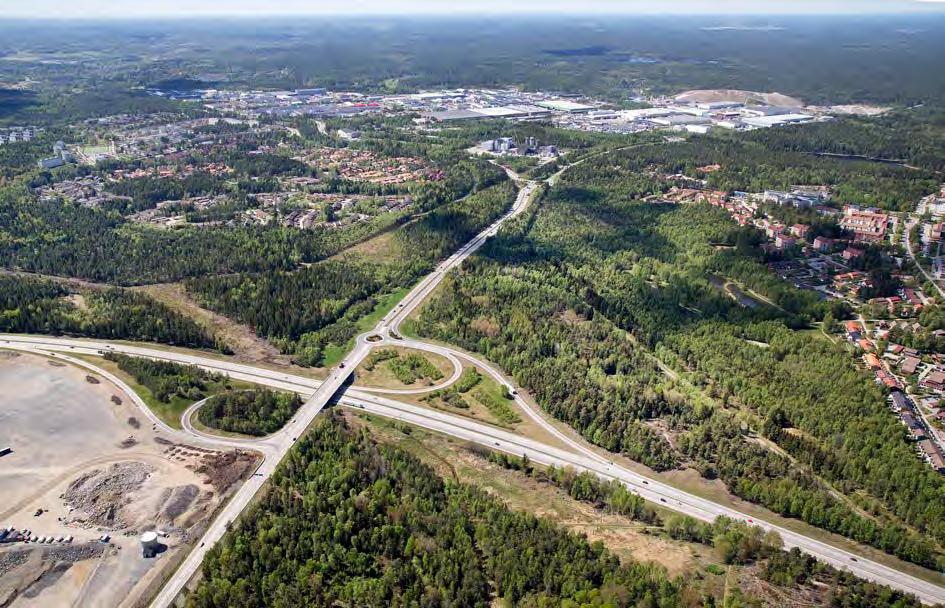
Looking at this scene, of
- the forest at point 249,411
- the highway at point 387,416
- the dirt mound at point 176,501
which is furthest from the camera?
the forest at point 249,411

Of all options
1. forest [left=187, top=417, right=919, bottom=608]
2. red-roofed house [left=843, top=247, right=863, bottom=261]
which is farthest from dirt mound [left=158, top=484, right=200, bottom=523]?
red-roofed house [left=843, top=247, right=863, bottom=261]

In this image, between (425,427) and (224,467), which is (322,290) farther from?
(224,467)

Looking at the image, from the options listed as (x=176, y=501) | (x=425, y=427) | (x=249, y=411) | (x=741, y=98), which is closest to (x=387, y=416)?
(x=425, y=427)

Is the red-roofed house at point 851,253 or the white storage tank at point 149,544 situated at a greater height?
the red-roofed house at point 851,253

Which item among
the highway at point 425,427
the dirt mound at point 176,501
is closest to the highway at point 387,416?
the highway at point 425,427

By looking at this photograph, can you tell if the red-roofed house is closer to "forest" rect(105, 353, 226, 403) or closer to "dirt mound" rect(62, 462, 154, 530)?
"forest" rect(105, 353, 226, 403)

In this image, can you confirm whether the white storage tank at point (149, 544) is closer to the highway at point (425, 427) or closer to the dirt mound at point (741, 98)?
the highway at point (425, 427)

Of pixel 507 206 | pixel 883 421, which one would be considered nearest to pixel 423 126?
pixel 507 206
